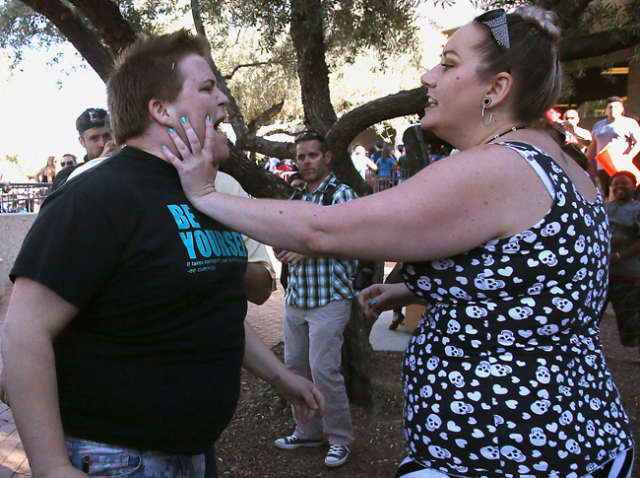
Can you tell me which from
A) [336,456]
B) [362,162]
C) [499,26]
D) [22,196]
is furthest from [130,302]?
[362,162]

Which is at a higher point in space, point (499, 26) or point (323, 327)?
point (499, 26)

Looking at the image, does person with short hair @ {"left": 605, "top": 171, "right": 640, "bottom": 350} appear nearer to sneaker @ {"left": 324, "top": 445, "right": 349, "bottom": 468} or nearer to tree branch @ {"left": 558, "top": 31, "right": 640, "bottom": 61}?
tree branch @ {"left": 558, "top": 31, "right": 640, "bottom": 61}

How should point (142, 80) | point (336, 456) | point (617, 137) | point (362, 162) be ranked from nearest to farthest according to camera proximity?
point (142, 80)
point (336, 456)
point (617, 137)
point (362, 162)

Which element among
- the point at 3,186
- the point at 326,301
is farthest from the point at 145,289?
the point at 3,186

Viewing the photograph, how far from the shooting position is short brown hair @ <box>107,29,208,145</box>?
1.81m

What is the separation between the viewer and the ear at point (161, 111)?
1.81 meters

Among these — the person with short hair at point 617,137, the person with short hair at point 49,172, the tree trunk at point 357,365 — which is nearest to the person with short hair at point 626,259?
the person with short hair at point 617,137

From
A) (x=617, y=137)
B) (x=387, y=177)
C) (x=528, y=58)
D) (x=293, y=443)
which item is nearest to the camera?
(x=528, y=58)

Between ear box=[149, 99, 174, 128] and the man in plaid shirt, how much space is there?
7.85ft

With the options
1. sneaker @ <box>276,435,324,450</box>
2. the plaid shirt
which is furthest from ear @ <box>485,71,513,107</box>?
sneaker @ <box>276,435,324,450</box>

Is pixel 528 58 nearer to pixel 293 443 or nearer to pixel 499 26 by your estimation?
pixel 499 26

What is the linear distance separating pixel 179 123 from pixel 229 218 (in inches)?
14.5

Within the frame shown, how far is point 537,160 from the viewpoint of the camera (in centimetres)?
157

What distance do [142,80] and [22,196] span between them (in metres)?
13.2
